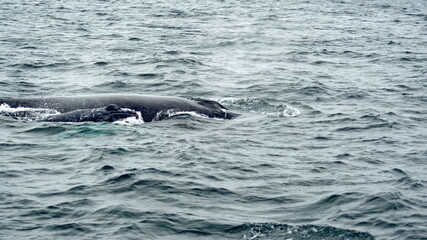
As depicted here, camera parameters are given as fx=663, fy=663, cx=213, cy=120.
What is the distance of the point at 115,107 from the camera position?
19266 millimetres

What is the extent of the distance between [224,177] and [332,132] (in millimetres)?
5625

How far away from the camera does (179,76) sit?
27.9 metres

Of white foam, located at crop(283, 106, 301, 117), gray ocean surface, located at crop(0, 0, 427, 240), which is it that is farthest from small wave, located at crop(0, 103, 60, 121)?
white foam, located at crop(283, 106, 301, 117)

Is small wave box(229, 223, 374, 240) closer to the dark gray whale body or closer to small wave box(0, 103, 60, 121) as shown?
the dark gray whale body

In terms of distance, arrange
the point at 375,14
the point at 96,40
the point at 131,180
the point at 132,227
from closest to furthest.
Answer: the point at 132,227 → the point at 131,180 → the point at 96,40 → the point at 375,14

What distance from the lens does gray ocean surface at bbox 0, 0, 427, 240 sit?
12.8 metres

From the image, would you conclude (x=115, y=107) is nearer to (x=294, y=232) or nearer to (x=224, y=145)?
(x=224, y=145)

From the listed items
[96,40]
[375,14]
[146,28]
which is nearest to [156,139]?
[96,40]

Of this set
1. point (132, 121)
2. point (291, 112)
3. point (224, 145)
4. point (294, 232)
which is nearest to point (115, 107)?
point (132, 121)

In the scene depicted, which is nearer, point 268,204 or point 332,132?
point 268,204

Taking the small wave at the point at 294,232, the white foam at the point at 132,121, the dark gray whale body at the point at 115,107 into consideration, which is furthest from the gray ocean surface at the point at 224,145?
the dark gray whale body at the point at 115,107

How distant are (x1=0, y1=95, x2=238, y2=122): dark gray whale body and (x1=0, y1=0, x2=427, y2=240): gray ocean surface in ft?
1.31

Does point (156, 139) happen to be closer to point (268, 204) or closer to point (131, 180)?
point (131, 180)

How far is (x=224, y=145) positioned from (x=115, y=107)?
361cm
